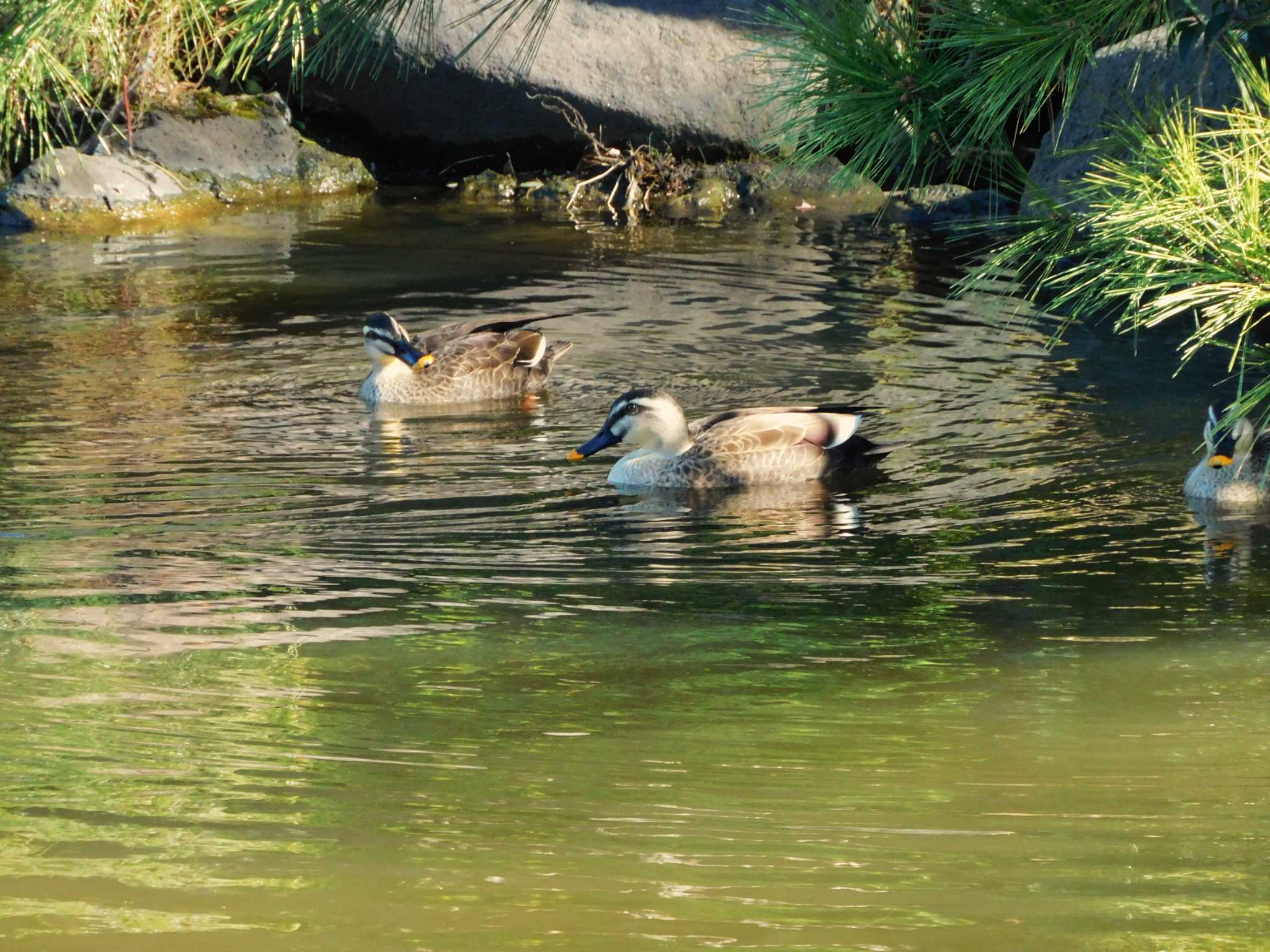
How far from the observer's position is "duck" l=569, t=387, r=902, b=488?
322 inches

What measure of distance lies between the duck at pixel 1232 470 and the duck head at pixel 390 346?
15.1 feet

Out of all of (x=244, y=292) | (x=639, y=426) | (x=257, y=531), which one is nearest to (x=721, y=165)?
(x=244, y=292)

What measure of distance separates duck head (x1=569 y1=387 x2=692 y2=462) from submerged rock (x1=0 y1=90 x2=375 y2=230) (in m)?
9.48

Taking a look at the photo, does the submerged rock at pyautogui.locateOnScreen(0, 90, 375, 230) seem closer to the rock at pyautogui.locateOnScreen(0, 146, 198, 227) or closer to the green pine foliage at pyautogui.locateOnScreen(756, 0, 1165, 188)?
the rock at pyautogui.locateOnScreen(0, 146, 198, 227)

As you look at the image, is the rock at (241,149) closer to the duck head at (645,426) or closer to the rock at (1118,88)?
the rock at (1118,88)

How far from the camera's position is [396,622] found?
5.87 m

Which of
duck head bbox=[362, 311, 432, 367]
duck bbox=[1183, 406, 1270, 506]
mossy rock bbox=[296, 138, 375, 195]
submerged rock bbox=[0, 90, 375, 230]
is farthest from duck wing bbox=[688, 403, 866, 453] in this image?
mossy rock bbox=[296, 138, 375, 195]

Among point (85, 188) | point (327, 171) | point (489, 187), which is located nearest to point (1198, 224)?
point (85, 188)

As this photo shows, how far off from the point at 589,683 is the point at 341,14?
2.74m

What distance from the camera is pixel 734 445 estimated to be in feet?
26.9

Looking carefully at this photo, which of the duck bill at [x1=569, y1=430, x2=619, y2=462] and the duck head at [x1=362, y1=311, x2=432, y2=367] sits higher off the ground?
the duck head at [x1=362, y1=311, x2=432, y2=367]

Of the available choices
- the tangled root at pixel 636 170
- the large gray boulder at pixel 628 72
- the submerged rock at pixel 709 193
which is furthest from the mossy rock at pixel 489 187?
the tangled root at pixel 636 170

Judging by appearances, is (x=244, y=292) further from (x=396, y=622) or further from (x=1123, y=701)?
(x=1123, y=701)

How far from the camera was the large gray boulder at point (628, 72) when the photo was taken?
17.7 m
